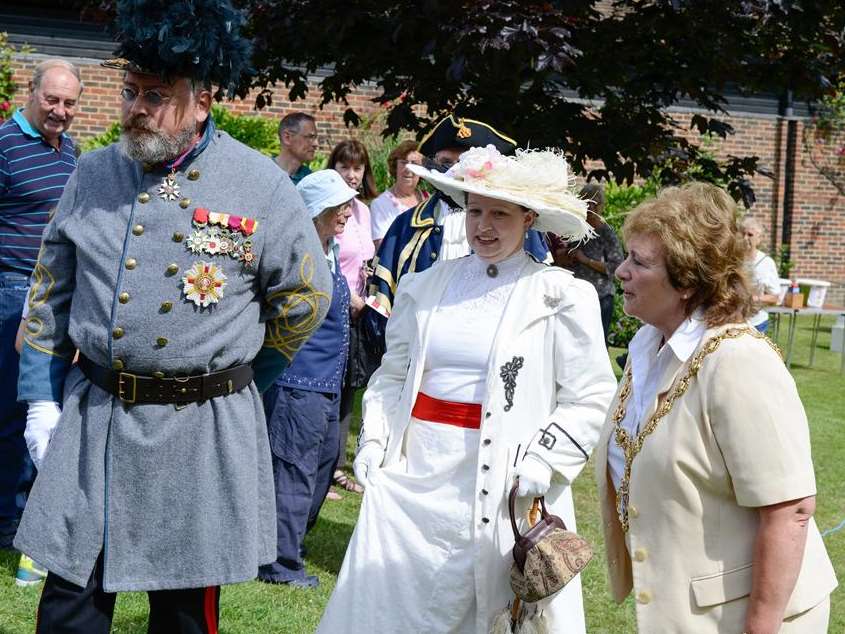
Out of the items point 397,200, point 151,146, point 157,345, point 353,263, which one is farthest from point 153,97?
point 397,200

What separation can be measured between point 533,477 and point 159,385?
127cm

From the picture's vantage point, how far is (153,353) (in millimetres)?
3307

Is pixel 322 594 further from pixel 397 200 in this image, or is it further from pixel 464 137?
pixel 397 200

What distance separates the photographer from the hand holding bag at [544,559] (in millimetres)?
3600

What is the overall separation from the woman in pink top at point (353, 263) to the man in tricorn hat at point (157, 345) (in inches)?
116

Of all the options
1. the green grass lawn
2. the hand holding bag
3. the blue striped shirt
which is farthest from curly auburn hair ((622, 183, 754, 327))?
the blue striped shirt

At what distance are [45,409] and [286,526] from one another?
7.36ft

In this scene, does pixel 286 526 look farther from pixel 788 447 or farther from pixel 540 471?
pixel 788 447

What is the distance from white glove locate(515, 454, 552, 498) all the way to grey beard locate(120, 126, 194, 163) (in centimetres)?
151

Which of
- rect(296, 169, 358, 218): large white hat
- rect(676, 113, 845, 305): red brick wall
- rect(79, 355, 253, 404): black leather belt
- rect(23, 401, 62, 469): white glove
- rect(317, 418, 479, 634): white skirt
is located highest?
rect(296, 169, 358, 218): large white hat

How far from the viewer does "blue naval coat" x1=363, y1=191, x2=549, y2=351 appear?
558 centimetres

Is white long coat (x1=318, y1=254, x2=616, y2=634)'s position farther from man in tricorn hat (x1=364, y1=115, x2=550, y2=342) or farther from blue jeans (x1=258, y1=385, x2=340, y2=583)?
blue jeans (x1=258, y1=385, x2=340, y2=583)

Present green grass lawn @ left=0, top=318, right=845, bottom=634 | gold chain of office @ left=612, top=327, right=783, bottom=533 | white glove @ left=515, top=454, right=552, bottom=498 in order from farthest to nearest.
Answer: green grass lawn @ left=0, top=318, right=845, bottom=634 < white glove @ left=515, top=454, right=552, bottom=498 < gold chain of office @ left=612, top=327, right=783, bottom=533

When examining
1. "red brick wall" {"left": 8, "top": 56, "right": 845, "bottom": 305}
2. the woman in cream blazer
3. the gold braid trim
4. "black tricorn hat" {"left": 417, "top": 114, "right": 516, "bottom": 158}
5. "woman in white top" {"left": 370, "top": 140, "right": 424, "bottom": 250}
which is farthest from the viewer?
"red brick wall" {"left": 8, "top": 56, "right": 845, "bottom": 305}
